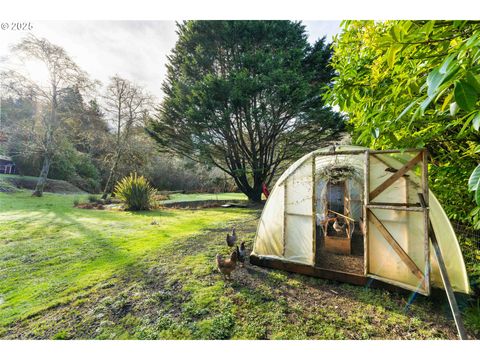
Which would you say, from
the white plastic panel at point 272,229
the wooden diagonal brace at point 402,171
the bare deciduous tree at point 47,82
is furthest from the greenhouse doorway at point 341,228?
the bare deciduous tree at point 47,82

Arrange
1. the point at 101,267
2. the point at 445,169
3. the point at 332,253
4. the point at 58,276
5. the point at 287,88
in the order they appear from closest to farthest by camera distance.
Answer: the point at 445,169 → the point at 58,276 → the point at 101,267 → the point at 332,253 → the point at 287,88

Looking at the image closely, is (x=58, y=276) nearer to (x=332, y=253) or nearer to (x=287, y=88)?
(x=332, y=253)

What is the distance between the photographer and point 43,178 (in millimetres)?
5945

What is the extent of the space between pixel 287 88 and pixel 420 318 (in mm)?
5418

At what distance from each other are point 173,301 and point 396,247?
6.96 feet

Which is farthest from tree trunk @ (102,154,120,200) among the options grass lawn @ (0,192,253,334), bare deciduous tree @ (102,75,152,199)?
grass lawn @ (0,192,253,334)

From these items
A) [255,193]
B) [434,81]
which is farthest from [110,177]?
[434,81]

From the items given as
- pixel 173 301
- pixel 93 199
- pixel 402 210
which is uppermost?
pixel 402 210

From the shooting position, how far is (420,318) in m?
1.56

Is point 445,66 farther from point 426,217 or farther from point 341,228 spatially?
point 341,228

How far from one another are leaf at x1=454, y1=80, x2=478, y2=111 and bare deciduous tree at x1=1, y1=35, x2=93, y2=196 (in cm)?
330

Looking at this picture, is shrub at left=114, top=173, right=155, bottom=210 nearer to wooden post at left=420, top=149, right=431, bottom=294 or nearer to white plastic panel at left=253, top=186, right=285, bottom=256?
white plastic panel at left=253, top=186, right=285, bottom=256

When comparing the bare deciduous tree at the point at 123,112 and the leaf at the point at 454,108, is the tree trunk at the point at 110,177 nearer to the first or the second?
the bare deciduous tree at the point at 123,112
